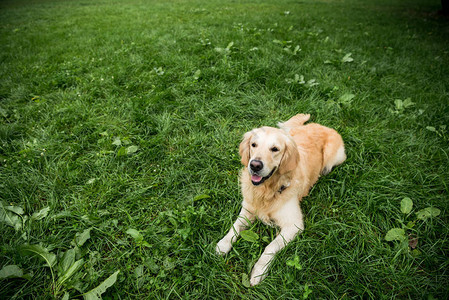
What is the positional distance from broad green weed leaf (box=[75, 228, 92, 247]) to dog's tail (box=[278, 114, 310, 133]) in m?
2.38

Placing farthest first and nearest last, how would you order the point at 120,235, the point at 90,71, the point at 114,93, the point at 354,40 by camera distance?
the point at 354,40 → the point at 90,71 → the point at 114,93 → the point at 120,235

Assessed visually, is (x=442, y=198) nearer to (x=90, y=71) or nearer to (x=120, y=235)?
(x=120, y=235)

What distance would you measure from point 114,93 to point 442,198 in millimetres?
4391

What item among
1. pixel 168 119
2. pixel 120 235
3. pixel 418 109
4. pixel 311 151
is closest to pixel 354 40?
pixel 418 109

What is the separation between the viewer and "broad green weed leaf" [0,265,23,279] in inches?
58.5

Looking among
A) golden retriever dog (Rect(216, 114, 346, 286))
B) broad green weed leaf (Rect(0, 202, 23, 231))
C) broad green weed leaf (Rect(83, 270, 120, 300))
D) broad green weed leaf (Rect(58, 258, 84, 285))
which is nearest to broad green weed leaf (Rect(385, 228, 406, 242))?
golden retriever dog (Rect(216, 114, 346, 286))

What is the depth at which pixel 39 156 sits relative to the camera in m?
2.57

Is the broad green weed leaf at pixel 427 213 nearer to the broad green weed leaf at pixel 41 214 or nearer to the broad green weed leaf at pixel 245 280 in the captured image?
the broad green weed leaf at pixel 245 280

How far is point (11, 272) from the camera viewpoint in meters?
1.51

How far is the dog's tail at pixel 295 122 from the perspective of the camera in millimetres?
2923

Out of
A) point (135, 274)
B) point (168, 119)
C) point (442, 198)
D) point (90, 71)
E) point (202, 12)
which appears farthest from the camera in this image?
point (202, 12)

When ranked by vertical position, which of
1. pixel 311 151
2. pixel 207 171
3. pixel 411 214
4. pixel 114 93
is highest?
pixel 114 93

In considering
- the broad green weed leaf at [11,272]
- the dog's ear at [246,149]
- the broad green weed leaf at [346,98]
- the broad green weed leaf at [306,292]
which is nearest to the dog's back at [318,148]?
the dog's ear at [246,149]

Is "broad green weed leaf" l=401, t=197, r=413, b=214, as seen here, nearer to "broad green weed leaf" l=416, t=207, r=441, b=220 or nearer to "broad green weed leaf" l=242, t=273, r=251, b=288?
"broad green weed leaf" l=416, t=207, r=441, b=220
